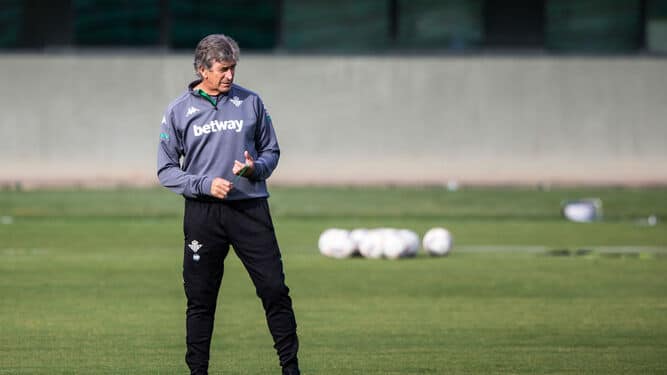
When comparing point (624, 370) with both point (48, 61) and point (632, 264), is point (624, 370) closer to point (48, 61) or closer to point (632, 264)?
point (632, 264)

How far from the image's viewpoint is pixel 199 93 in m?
9.10

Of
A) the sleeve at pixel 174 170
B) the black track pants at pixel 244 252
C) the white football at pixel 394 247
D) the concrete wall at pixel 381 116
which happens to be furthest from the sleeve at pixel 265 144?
the concrete wall at pixel 381 116

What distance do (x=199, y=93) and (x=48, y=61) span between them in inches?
897

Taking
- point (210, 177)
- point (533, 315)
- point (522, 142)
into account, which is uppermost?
point (210, 177)

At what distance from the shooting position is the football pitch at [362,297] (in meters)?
11.0

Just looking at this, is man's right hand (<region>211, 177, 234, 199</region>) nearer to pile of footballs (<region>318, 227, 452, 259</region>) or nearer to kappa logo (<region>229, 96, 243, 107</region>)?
kappa logo (<region>229, 96, 243, 107</region>)

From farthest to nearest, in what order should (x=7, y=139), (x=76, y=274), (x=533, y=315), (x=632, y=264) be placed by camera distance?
(x=7, y=139)
(x=632, y=264)
(x=76, y=274)
(x=533, y=315)

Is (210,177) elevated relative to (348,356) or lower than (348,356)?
elevated

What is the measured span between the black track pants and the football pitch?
1.24m

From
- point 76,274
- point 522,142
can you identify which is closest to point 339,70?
point 522,142

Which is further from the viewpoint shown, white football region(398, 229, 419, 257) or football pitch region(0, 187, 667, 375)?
white football region(398, 229, 419, 257)

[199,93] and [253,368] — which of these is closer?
[199,93]

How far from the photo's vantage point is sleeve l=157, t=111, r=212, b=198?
29.4 ft

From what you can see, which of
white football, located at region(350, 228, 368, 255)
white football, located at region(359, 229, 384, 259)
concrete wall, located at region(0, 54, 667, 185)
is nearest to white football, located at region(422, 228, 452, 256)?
white football, located at region(359, 229, 384, 259)
